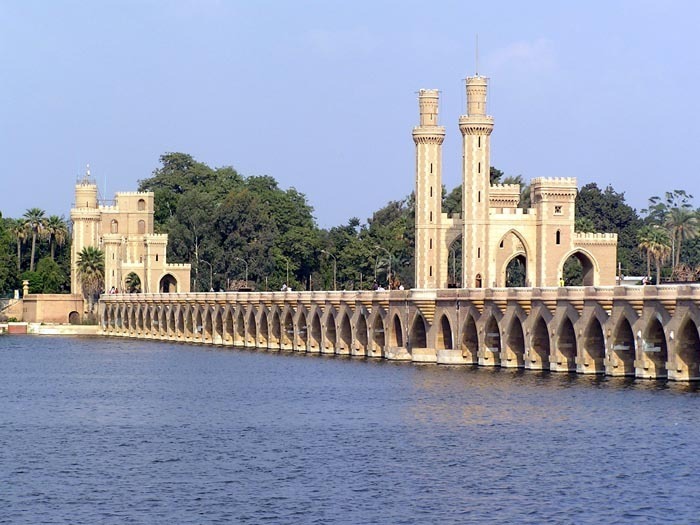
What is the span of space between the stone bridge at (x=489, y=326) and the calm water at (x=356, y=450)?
2.59 meters

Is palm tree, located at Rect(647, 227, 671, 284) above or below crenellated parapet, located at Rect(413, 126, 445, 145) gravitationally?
below

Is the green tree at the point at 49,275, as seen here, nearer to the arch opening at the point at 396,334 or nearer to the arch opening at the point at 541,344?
the arch opening at the point at 396,334

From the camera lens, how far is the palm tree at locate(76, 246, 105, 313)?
19280 cm

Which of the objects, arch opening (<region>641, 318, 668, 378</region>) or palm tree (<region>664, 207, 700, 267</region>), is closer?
arch opening (<region>641, 318, 668, 378</region>)

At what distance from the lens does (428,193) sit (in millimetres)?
134750

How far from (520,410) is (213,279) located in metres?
130

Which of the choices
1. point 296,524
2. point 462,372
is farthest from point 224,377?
point 296,524

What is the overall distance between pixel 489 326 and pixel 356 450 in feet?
125

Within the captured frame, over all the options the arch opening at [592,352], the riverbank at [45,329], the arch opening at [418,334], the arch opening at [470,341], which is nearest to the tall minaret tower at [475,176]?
the arch opening at [418,334]

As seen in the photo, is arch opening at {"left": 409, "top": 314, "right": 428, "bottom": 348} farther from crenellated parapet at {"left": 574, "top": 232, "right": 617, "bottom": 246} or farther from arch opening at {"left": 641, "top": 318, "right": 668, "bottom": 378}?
crenellated parapet at {"left": 574, "top": 232, "right": 617, "bottom": 246}

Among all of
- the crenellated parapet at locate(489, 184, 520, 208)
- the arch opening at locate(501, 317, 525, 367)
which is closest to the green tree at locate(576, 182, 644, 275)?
the crenellated parapet at locate(489, 184, 520, 208)

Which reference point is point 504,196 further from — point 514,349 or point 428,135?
point 514,349

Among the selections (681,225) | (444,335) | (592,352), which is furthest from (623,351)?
(681,225)

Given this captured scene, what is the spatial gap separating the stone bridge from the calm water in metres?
2.59
